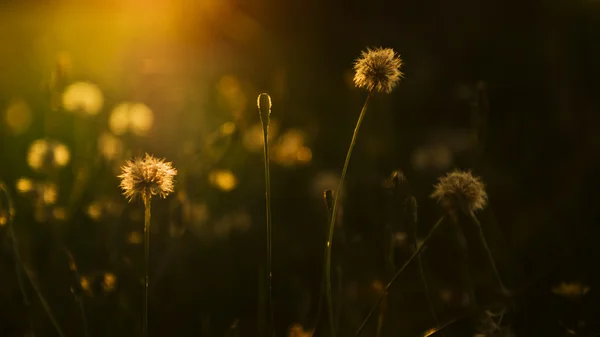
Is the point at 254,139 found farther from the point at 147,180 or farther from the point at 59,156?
the point at 147,180

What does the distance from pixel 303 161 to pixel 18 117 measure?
55.4 inches

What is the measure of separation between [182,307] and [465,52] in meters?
2.77

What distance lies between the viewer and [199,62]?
459 cm

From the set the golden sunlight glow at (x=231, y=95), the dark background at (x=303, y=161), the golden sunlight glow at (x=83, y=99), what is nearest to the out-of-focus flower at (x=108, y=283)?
the dark background at (x=303, y=161)

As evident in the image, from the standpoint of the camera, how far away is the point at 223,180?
2613mm

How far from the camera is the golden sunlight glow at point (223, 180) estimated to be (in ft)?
8.48

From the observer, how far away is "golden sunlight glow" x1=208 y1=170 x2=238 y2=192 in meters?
2.59

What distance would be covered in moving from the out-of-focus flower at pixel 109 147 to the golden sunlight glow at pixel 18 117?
19.0 inches

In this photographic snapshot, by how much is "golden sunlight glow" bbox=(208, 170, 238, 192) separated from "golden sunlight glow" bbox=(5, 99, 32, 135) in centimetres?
103

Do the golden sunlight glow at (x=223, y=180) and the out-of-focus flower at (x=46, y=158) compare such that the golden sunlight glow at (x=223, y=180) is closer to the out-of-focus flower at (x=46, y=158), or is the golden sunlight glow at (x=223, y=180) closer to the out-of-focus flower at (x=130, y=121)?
the out-of-focus flower at (x=130, y=121)

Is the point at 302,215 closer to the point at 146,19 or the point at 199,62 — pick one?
the point at 199,62

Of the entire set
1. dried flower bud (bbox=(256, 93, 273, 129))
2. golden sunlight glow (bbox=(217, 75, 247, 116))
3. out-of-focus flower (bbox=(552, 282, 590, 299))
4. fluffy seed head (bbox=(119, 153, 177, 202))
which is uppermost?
golden sunlight glow (bbox=(217, 75, 247, 116))

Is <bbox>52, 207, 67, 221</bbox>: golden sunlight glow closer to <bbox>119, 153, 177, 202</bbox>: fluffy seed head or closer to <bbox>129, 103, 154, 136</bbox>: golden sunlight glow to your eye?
<bbox>129, 103, 154, 136</bbox>: golden sunlight glow

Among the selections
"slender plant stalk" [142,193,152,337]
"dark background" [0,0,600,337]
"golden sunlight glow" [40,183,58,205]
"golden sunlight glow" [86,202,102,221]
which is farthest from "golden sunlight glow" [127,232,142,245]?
"slender plant stalk" [142,193,152,337]
